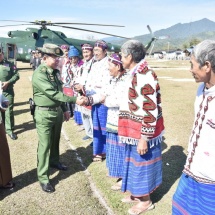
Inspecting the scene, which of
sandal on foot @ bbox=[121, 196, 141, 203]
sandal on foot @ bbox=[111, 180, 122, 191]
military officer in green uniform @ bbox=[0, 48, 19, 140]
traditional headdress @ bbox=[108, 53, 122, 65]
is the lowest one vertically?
sandal on foot @ bbox=[111, 180, 122, 191]

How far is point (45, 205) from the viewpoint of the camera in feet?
11.5

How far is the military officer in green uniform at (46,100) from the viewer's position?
3.49 meters

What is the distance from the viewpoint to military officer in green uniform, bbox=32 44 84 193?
3.49 m

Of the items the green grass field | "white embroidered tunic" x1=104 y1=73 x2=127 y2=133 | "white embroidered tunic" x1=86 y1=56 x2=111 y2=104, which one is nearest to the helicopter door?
the green grass field

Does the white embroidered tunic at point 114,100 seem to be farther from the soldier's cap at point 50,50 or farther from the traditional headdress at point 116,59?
the soldier's cap at point 50,50

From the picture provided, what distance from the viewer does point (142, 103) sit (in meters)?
2.83

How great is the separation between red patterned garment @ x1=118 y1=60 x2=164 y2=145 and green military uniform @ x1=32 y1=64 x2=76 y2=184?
1.05 meters

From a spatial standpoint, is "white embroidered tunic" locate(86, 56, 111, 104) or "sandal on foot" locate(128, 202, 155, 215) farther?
"white embroidered tunic" locate(86, 56, 111, 104)

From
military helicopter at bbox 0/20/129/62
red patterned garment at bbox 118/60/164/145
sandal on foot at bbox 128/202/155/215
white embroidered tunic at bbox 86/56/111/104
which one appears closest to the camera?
red patterned garment at bbox 118/60/164/145

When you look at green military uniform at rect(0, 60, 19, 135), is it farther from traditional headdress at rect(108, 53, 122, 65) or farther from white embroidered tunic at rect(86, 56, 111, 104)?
traditional headdress at rect(108, 53, 122, 65)

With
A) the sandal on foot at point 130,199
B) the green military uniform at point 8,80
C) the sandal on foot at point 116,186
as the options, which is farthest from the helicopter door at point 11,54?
the sandal on foot at point 130,199

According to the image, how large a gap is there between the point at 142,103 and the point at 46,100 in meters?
1.50

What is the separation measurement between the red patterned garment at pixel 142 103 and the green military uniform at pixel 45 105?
105cm

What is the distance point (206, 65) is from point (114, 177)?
264cm
